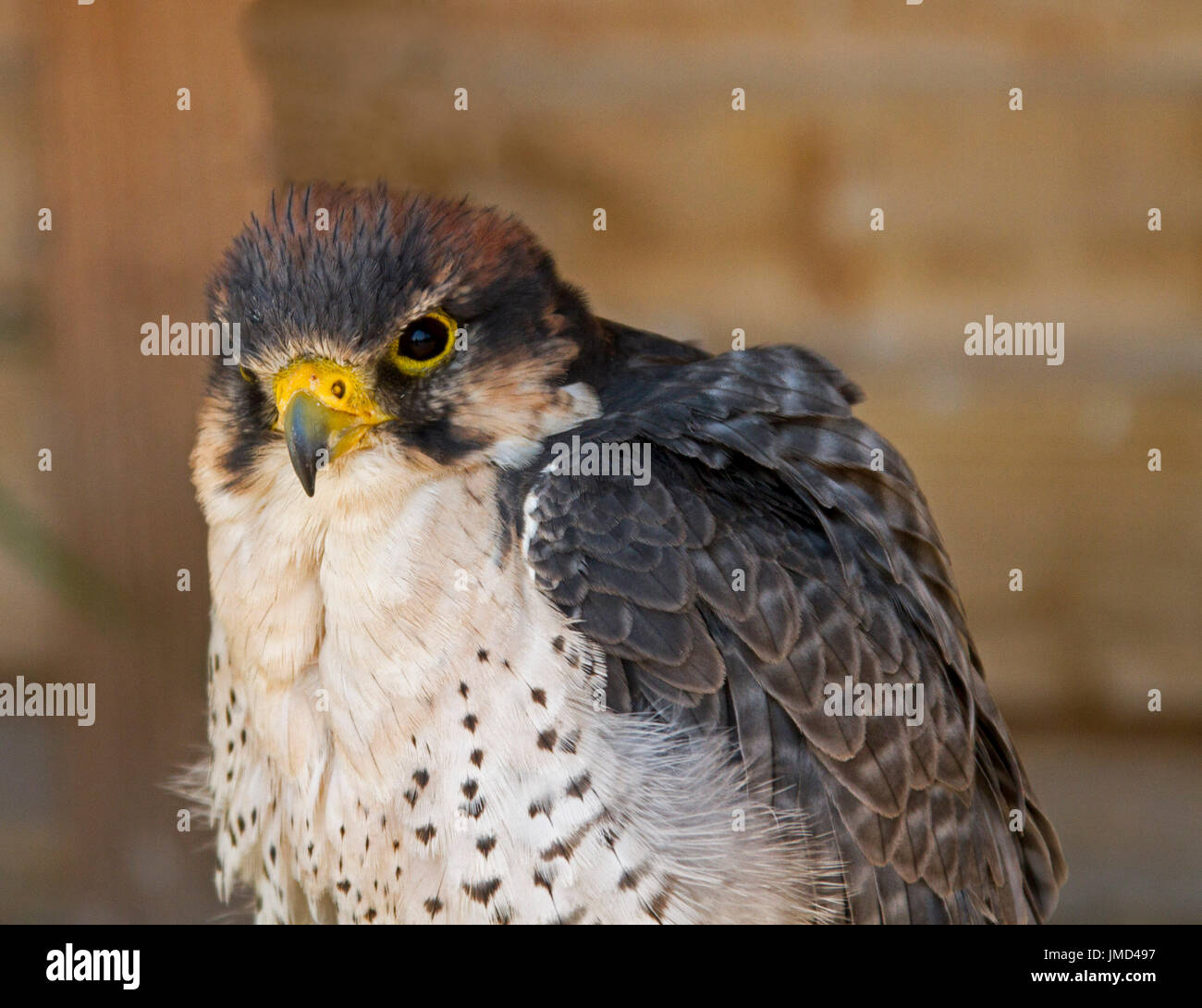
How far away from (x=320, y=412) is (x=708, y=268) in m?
1.30

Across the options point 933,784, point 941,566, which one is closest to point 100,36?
point 941,566

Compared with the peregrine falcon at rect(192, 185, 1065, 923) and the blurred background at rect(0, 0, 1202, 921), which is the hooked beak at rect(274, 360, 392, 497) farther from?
the blurred background at rect(0, 0, 1202, 921)

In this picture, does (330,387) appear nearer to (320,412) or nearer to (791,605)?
(320,412)

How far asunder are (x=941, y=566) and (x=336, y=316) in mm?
924

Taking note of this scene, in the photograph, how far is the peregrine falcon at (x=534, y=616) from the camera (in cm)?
140

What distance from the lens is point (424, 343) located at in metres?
1.45

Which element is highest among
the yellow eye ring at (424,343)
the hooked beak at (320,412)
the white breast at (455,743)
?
the yellow eye ring at (424,343)

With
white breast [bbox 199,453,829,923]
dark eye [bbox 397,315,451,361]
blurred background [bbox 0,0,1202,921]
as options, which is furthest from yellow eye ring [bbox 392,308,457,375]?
blurred background [bbox 0,0,1202,921]

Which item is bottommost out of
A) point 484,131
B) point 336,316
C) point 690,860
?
point 690,860

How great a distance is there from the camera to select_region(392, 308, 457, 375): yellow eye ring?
1.43 meters

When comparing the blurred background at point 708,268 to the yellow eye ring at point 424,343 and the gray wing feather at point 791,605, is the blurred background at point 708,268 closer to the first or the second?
the yellow eye ring at point 424,343

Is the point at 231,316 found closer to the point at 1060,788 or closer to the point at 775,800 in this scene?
the point at 775,800

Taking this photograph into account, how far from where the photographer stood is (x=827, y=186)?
245cm

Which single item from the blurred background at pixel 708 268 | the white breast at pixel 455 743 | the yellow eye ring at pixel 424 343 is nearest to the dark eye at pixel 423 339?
the yellow eye ring at pixel 424 343
